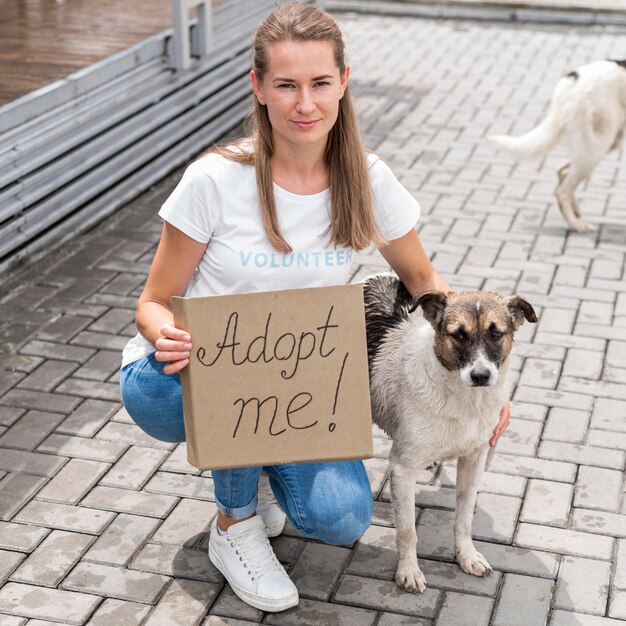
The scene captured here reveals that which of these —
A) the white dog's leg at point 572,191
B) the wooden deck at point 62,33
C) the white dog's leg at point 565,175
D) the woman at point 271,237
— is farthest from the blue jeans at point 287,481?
the white dog's leg at point 565,175

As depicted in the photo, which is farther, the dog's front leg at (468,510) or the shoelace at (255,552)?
the dog's front leg at (468,510)

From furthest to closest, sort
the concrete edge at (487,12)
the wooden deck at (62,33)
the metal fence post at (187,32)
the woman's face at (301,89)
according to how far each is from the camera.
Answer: the concrete edge at (487,12) < the metal fence post at (187,32) < the wooden deck at (62,33) < the woman's face at (301,89)

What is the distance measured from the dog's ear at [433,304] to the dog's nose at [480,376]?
263 millimetres

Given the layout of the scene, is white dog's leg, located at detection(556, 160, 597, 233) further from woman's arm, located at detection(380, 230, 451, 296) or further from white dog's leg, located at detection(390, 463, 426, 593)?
white dog's leg, located at detection(390, 463, 426, 593)

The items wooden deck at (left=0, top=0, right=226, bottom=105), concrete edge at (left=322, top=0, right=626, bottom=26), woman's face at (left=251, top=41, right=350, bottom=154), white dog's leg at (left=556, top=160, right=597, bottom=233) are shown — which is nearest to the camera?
woman's face at (left=251, top=41, right=350, bottom=154)

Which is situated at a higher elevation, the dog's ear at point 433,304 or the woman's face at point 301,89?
the woman's face at point 301,89

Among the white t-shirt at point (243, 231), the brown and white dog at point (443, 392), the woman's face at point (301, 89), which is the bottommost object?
the brown and white dog at point (443, 392)

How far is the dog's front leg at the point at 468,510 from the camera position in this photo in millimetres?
3793

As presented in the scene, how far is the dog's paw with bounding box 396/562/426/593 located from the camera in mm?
3715

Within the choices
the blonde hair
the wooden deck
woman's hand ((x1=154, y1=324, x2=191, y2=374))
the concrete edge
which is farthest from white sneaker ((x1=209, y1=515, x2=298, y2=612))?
the concrete edge

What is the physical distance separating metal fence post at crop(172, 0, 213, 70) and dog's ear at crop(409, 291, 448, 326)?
531 cm

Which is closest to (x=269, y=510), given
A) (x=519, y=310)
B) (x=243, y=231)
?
(x=243, y=231)

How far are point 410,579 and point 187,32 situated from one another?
579 cm

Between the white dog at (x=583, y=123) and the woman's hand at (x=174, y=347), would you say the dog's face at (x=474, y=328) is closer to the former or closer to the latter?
the woman's hand at (x=174, y=347)
